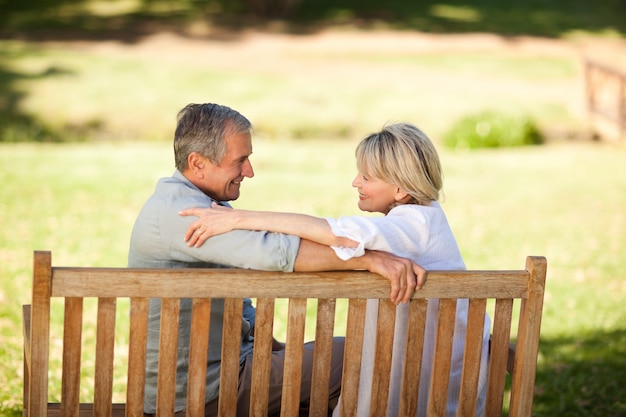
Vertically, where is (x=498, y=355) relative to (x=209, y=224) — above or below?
below

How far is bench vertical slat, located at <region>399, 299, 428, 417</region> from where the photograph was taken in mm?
3033

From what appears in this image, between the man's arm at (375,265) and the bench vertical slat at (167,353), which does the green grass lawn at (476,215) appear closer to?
the bench vertical slat at (167,353)

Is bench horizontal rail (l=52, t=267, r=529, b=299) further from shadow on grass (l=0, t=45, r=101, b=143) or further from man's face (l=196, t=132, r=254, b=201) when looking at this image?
shadow on grass (l=0, t=45, r=101, b=143)

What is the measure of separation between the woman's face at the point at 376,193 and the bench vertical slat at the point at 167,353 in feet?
2.69

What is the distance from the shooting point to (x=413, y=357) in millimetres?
3064

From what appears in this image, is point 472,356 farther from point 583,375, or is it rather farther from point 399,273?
point 583,375

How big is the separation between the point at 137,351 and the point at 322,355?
0.60 m

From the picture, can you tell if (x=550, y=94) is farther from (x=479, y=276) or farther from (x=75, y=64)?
(x=479, y=276)

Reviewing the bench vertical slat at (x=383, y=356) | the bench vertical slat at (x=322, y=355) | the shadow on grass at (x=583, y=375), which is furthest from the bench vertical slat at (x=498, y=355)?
the shadow on grass at (x=583, y=375)

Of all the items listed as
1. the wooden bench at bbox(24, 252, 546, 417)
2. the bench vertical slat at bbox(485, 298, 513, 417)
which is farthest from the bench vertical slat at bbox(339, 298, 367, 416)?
the bench vertical slat at bbox(485, 298, 513, 417)

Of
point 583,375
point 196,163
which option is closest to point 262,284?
point 196,163

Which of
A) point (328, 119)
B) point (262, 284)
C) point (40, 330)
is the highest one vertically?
point (262, 284)

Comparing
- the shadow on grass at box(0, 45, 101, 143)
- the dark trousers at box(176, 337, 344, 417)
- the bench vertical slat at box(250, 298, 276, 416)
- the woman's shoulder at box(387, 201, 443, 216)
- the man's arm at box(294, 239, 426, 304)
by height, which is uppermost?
the woman's shoulder at box(387, 201, 443, 216)

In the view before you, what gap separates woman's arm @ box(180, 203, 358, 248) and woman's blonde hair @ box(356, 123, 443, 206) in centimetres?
39
